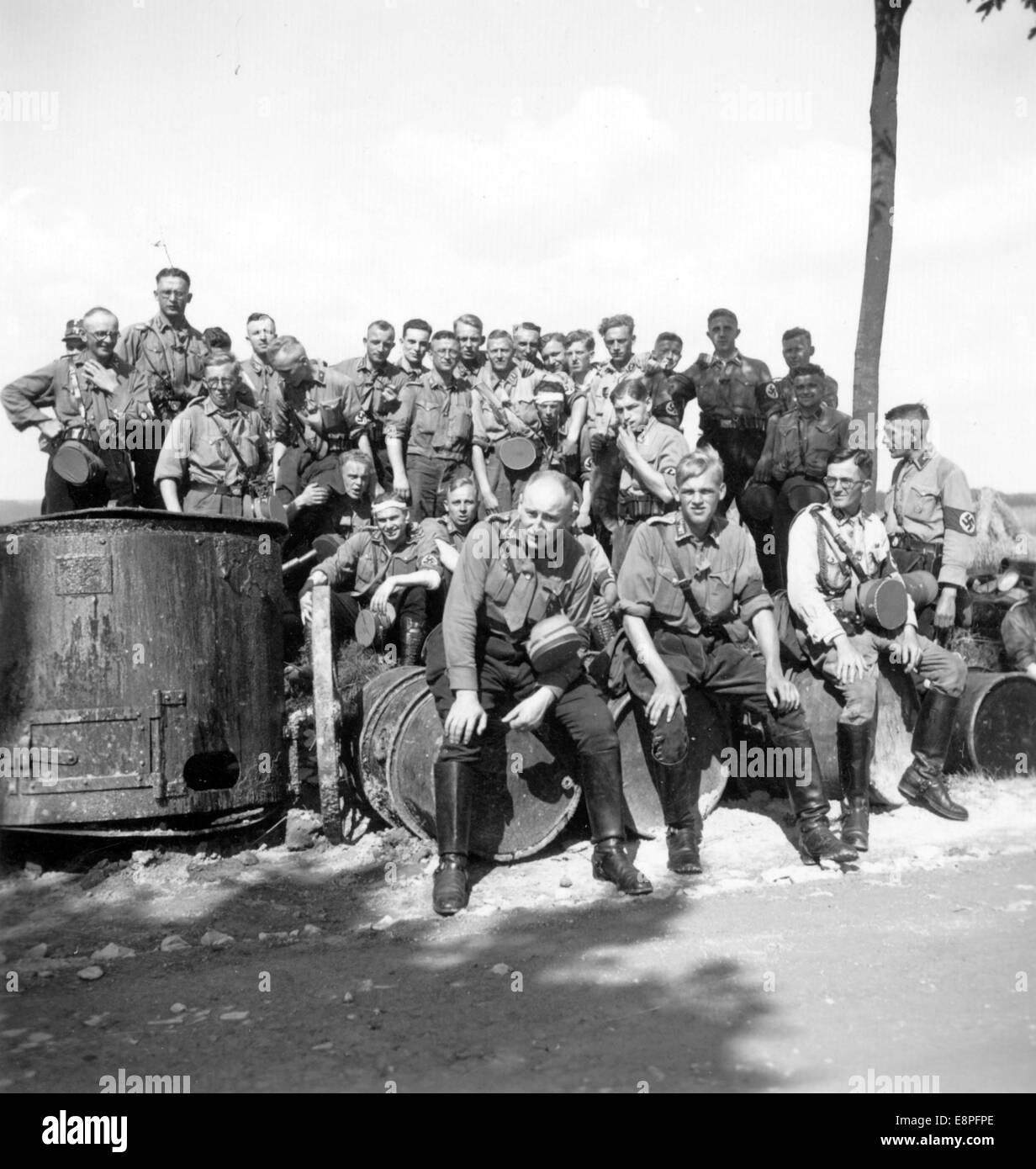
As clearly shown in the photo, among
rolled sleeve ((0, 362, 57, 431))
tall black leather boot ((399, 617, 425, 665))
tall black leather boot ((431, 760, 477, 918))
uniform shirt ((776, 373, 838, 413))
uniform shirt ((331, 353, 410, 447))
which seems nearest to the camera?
tall black leather boot ((431, 760, 477, 918))

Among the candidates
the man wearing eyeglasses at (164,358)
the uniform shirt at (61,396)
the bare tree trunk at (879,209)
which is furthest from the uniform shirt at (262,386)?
the bare tree trunk at (879,209)

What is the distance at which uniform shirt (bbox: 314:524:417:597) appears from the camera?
7660mm

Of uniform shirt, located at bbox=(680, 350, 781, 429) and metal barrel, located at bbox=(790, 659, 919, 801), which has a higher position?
uniform shirt, located at bbox=(680, 350, 781, 429)

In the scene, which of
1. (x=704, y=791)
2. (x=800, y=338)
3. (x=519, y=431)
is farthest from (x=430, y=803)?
(x=800, y=338)

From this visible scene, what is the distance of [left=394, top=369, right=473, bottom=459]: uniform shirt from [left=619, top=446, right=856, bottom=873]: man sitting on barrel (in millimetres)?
2823

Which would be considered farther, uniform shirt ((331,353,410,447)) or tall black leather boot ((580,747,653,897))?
uniform shirt ((331,353,410,447))

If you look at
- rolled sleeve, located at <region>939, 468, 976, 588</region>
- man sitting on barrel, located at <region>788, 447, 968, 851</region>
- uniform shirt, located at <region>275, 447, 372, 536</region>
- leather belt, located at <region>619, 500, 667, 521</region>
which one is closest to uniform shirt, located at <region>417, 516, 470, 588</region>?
uniform shirt, located at <region>275, 447, 372, 536</region>

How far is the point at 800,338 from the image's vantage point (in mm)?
9336

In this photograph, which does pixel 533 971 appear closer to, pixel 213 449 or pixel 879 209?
pixel 213 449

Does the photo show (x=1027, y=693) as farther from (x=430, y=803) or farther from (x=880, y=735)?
(x=430, y=803)

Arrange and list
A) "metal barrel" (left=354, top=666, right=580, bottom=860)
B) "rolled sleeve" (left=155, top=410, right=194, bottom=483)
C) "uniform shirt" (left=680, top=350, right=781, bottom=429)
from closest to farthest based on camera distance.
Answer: "metal barrel" (left=354, top=666, right=580, bottom=860), "rolled sleeve" (left=155, top=410, right=194, bottom=483), "uniform shirt" (left=680, top=350, right=781, bottom=429)

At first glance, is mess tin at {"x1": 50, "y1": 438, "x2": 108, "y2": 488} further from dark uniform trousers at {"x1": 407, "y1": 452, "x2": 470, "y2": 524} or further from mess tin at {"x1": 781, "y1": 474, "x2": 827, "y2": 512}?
mess tin at {"x1": 781, "y1": 474, "x2": 827, "y2": 512}

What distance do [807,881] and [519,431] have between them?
412 cm

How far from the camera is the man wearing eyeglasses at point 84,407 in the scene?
26.2 ft
